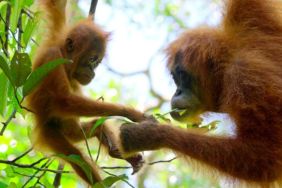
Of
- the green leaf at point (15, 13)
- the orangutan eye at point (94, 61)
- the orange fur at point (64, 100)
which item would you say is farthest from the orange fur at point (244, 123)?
the green leaf at point (15, 13)

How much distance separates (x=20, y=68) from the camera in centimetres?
206

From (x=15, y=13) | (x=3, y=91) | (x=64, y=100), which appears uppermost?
(x=15, y=13)

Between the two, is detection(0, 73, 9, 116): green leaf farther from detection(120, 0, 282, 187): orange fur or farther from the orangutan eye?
the orangutan eye

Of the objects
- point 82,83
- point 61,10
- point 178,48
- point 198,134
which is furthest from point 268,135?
point 61,10

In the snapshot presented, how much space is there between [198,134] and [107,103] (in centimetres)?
52

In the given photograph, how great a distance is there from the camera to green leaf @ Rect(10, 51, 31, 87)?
80.1 inches

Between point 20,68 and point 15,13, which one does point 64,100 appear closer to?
point 15,13

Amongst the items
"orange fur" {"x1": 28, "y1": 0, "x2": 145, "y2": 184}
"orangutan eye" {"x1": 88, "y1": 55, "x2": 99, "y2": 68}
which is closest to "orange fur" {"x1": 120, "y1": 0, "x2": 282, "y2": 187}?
"orange fur" {"x1": 28, "y1": 0, "x2": 145, "y2": 184}

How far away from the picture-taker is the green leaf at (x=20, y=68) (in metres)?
2.04

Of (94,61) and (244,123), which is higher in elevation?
(94,61)

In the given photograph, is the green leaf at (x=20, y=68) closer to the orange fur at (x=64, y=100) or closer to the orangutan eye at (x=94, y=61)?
the orange fur at (x=64, y=100)

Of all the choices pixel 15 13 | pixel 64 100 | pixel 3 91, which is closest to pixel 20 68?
pixel 3 91

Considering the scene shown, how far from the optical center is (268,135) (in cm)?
289

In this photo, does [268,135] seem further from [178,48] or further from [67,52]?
[67,52]
